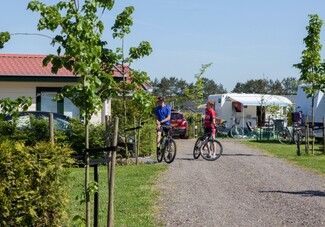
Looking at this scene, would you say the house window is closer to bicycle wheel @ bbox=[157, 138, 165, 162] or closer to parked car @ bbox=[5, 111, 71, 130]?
parked car @ bbox=[5, 111, 71, 130]

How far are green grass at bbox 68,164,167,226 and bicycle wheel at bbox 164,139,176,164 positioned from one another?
0.84m

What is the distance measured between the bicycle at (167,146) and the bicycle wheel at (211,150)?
1268mm

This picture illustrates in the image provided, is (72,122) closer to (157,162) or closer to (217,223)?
(157,162)

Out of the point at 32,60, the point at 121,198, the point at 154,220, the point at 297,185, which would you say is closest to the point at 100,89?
the point at 154,220

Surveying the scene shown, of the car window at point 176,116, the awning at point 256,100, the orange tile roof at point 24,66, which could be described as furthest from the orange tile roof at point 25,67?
the awning at point 256,100

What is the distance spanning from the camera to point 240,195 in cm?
1049

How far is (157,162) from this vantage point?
16.1m

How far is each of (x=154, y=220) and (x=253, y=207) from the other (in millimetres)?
1806

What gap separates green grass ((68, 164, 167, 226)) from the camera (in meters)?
8.17

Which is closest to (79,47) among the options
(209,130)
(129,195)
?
(129,195)

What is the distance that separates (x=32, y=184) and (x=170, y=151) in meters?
9.83

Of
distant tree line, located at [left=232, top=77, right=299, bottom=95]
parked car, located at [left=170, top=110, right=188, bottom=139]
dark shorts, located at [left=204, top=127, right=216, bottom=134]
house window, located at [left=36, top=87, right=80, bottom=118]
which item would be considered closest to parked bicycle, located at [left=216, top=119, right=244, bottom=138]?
parked car, located at [left=170, top=110, right=188, bottom=139]

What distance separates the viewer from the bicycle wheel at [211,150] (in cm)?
1661

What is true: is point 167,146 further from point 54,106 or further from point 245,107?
point 245,107
